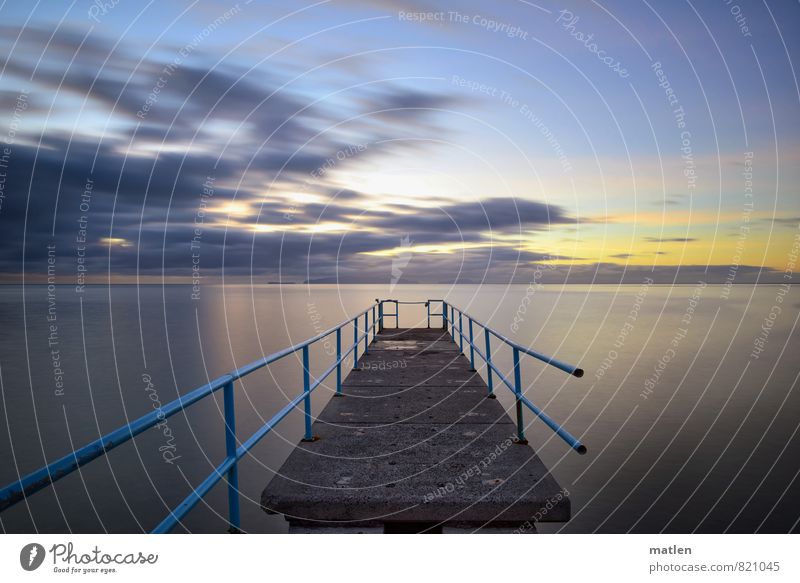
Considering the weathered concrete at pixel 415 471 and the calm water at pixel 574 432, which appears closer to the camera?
the weathered concrete at pixel 415 471

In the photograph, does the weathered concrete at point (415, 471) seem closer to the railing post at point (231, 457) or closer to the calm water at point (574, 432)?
the railing post at point (231, 457)

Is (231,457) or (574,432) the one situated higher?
(231,457)

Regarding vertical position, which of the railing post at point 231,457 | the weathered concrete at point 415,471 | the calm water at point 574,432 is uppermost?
the railing post at point 231,457

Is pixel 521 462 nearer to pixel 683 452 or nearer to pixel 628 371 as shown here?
pixel 683 452

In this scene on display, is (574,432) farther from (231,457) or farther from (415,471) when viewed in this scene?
(231,457)

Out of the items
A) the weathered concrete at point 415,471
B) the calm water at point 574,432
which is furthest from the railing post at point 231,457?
the calm water at point 574,432

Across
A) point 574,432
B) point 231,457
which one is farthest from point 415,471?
point 574,432

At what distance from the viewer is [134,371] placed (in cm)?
3812

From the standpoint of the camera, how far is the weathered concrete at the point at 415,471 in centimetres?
401

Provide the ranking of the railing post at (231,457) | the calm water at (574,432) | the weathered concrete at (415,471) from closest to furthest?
the railing post at (231,457), the weathered concrete at (415,471), the calm water at (574,432)

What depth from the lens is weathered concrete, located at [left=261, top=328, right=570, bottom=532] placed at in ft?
13.1

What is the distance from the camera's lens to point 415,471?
4.73 metres

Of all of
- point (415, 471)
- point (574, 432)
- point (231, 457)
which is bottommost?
point (574, 432)
